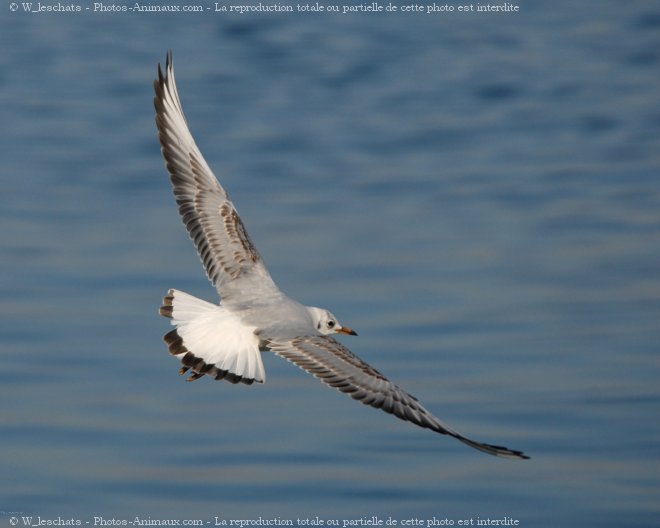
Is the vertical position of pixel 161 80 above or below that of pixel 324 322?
above

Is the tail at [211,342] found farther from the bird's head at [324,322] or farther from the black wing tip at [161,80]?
the black wing tip at [161,80]

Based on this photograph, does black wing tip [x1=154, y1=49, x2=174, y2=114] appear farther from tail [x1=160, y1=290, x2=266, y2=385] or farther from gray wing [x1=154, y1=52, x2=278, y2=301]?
tail [x1=160, y1=290, x2=266, y2=385]

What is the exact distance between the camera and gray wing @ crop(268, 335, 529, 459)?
815 cm

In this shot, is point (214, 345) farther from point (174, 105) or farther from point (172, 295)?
point (174, 105)

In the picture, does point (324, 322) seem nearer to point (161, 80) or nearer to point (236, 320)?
point (236, 320)

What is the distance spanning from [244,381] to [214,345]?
1.15ft

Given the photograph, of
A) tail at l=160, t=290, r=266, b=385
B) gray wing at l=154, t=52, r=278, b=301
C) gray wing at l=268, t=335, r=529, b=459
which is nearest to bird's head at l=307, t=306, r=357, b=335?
gray wing at l=154, t=52, r=278, b=301

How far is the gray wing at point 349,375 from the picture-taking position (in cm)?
815

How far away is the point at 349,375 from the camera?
27.4ft

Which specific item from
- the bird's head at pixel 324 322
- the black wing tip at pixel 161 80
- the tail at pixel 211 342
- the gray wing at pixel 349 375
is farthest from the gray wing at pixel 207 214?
the gray wing at pixel 349 375

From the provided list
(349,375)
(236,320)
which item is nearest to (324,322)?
(236,320)

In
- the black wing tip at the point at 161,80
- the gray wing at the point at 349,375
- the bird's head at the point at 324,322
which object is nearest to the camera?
the gray wing at the point at 349,375

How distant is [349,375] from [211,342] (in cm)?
86

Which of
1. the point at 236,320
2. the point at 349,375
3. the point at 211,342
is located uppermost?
the point at 236,320
